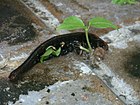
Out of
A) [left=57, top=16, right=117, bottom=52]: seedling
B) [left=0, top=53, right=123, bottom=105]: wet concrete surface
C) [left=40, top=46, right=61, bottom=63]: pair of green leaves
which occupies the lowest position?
[left=0, top=53, right=123, bottom=105]: wet concrete surface

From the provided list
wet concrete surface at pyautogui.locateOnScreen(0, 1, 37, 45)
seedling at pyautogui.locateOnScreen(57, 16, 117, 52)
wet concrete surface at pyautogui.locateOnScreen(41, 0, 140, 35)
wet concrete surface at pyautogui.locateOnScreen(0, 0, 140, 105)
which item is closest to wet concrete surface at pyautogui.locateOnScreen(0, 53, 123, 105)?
wet concrete surface at pyautogui.locateOnScreen(0, 0, 140, 105)

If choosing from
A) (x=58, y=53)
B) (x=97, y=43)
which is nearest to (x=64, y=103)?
(x=58, y=53)

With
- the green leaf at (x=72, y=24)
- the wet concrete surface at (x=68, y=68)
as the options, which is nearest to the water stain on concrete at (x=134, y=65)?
the wet concrete surface at (x=68, y=68)

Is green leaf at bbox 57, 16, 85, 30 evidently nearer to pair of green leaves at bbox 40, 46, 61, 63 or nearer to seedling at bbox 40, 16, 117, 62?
seedling at bbox 40, 16, 117, 62

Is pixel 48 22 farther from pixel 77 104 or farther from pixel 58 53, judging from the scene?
pixel 77 104

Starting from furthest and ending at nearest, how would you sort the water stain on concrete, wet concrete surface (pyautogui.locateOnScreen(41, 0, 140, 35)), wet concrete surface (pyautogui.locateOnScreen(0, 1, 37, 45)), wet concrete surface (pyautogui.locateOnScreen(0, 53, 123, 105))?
wet concrete surface (pyautogui.locateOnScreen(41, 0, 140, 35)) → wet concrete surface (pyautogui.locateOnScreen(0, 1, 37, 45)) → the water stain on concrete → wet concrete surface (pyautogui.locateOnScreen(0, 53, 123, 105))

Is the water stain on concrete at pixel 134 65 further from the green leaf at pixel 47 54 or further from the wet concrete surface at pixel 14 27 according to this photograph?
the wet concrete surface at pixel 14 27

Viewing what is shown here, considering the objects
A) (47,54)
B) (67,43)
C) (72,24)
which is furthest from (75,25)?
(47,54)

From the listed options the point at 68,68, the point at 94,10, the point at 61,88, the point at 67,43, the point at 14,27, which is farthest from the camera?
the point at 94,10

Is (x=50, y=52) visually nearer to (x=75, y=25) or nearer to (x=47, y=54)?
(x=47, y=54)
